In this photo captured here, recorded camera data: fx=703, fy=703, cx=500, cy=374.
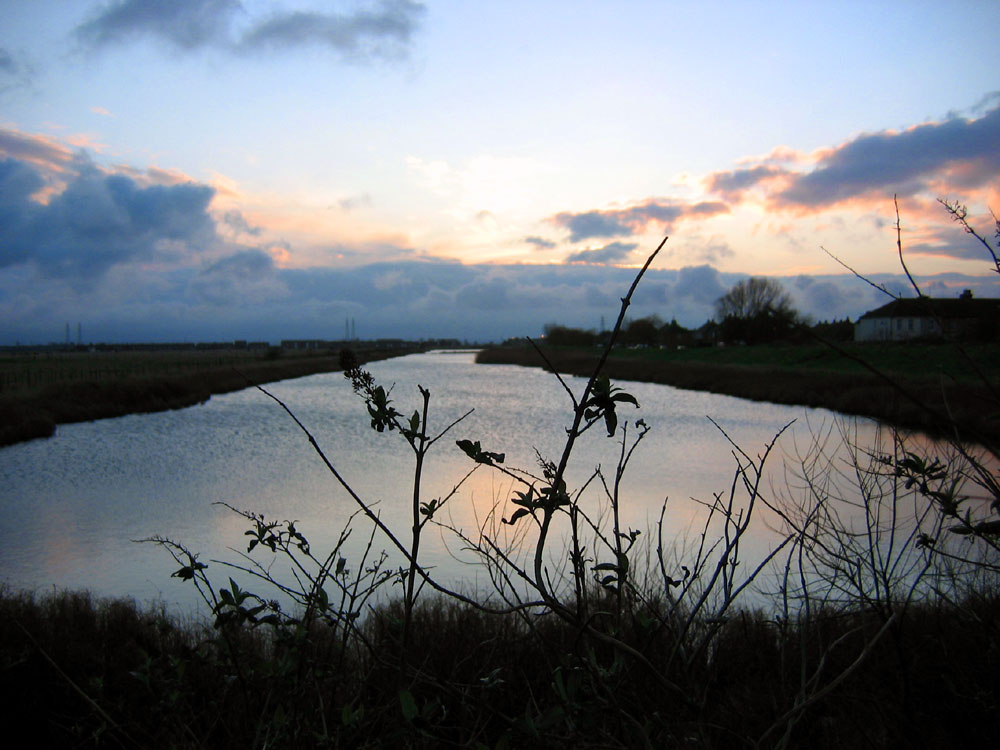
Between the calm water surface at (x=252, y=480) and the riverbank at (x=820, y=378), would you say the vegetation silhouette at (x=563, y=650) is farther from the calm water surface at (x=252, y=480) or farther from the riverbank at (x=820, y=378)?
the riverbank at (x=820, y=378)

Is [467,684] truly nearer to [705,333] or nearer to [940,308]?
[940,308]

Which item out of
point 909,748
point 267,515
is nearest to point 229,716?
point 909,748

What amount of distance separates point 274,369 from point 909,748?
157 feet

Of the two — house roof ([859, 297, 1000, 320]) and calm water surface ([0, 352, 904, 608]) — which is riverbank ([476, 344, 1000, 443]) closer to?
calm water surface ([0, 352, 904, 608])

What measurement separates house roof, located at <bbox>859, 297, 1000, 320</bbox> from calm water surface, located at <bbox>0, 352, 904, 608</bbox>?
61cm

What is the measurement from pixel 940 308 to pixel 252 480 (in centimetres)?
1126

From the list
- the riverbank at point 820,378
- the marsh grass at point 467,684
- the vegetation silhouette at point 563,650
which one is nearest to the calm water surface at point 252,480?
the vegetation silhouette at point 563,650

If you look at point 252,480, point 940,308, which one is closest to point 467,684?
point 940,308

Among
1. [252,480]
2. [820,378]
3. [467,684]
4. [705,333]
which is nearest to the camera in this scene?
[467,684]

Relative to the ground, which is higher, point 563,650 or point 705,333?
point 705,333

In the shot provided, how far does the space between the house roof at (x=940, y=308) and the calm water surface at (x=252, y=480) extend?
607 mm

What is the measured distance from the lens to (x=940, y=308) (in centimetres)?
202

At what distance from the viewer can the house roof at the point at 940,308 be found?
1554mm

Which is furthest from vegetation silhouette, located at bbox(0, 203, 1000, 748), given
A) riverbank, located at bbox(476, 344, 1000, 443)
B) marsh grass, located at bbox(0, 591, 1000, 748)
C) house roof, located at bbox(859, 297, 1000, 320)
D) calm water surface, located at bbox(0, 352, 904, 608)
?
riverbank, located at bbox(476, 344, 1000, 443)
